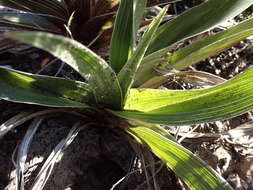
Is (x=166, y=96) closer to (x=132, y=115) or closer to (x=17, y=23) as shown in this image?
(x=132, y=115)

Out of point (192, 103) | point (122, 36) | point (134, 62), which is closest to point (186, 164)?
point (192, 103)

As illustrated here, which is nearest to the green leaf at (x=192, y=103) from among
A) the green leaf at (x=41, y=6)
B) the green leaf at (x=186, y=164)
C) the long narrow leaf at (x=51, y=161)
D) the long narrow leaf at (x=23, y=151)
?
the green leaf at (x=186, y=164)

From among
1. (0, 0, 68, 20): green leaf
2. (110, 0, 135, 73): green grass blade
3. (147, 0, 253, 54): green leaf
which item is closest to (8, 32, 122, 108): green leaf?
(110, 0, 135, 73): green grass blade

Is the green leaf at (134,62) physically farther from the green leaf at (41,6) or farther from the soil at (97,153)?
the green leaf at (41,6)

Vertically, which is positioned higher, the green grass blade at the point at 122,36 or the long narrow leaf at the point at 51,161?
the green grass blade at the point at 122,36

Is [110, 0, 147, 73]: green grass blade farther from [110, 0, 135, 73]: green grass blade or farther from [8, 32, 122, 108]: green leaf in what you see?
[8, 32, 122, 108]: green leaf

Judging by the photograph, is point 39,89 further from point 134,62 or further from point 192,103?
point 192,103
